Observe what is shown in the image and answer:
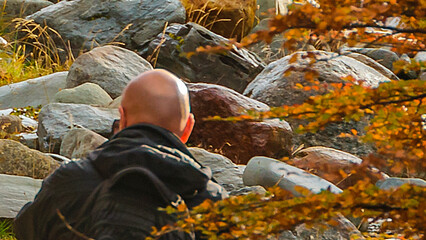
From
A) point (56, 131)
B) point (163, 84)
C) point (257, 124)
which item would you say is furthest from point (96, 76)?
point (163, 84)

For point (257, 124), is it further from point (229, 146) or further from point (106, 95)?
point (106, 95)

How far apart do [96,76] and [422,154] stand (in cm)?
591

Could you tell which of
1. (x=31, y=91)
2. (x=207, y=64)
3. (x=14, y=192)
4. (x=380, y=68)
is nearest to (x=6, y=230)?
(x=14, y=192)

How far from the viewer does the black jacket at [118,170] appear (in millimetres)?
2186

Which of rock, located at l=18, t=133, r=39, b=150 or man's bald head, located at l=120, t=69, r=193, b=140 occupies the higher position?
man's bald head, located at l=120, t=69, r=193, b=140

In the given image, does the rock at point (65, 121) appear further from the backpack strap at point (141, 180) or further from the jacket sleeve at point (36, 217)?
the backpack strap at point (141, 180)

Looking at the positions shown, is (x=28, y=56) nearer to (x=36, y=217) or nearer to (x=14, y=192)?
(x=14, y=192)

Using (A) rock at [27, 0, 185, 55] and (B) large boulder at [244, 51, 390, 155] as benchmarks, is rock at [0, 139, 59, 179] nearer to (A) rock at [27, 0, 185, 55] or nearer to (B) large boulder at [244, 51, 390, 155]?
(B) large boulder at [244, 51, 390, 155]

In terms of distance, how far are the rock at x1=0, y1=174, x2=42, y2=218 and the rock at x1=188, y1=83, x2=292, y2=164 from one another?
2.22m

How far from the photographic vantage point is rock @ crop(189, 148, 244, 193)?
5180mm

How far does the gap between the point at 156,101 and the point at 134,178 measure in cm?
34

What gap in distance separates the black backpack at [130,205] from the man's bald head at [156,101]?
28 cm

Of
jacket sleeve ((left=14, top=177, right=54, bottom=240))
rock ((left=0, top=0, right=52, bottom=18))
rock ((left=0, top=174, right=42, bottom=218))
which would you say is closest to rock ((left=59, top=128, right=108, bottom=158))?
rock ((left=0, top=174, right=42, bottom=218))

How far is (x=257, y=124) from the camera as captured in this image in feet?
21.1
